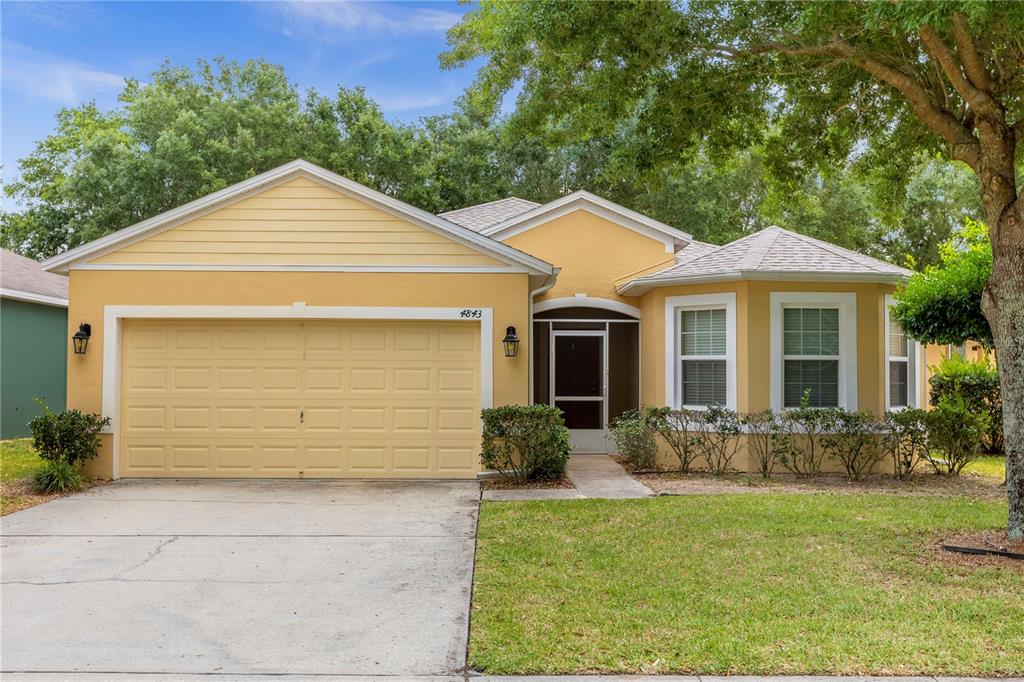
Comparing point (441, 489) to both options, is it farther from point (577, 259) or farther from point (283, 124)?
point (283, 124)

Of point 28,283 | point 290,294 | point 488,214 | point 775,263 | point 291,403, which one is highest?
point 488,214

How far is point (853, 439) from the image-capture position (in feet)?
34.8

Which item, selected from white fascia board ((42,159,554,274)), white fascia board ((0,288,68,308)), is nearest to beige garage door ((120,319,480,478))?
white fascia board ((42,159,554,274))

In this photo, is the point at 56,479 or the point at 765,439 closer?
the point at 56,479

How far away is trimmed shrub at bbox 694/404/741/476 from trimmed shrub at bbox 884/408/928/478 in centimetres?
214

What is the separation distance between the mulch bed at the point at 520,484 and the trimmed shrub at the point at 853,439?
12.9ft

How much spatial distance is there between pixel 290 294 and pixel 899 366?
31.3ft

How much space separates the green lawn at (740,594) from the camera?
4.19 meters

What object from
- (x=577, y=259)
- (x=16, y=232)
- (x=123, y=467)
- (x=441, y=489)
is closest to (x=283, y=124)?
(x=16, y=232)

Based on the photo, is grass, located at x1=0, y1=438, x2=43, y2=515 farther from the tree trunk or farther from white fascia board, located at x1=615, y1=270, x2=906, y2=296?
the tree trunk

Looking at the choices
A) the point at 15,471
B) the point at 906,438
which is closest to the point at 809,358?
the point at 906,438

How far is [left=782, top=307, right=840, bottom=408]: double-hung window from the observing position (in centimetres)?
1120

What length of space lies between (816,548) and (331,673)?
4.50 metres

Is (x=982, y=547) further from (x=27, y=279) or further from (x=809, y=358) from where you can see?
(x=27, y=279)
